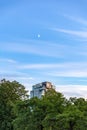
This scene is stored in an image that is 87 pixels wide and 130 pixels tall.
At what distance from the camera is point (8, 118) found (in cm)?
6962

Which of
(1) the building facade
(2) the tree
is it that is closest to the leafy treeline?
(2) the tree

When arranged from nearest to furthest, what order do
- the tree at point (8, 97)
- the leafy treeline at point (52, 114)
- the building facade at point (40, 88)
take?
the leafy treeline at point (52, 114)
the tree at point (8, 97)
the building facade at point (40, 88)

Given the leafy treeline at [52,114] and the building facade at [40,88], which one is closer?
the leafy treeline at [52,114]

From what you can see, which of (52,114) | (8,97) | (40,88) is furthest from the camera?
(40,88)

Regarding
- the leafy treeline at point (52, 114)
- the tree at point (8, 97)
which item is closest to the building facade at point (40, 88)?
the tree at point (8, 97)

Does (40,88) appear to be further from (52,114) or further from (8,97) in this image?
(52,114)

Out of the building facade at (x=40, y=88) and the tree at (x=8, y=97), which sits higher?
the building facade at (x=40, y=88)

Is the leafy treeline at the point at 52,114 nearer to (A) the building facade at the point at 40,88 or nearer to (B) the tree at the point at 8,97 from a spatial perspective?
(B) the tree at the point at 8,97

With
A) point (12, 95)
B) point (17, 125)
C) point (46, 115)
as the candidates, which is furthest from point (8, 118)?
point (46, 115)

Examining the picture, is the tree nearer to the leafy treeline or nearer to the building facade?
the building facade

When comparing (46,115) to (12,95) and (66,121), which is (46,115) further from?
(12,95)

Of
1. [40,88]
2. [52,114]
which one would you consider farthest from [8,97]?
[52,114]

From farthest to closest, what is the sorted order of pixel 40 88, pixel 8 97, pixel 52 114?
pixel 40 88
pixel 8 97
pixel 52 114

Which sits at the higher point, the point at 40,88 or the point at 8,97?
the point at 40,88
